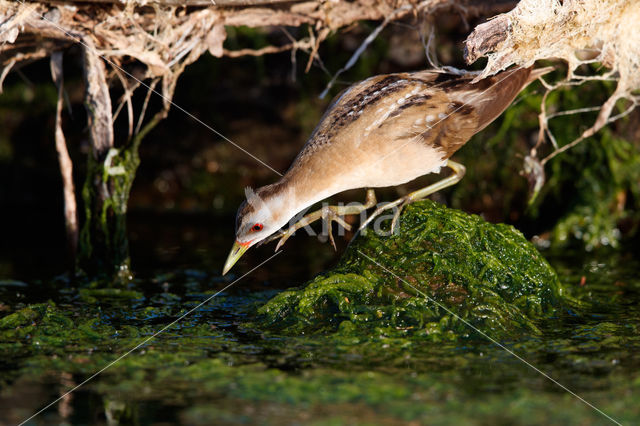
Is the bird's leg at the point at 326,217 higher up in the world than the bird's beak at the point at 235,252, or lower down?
higher up

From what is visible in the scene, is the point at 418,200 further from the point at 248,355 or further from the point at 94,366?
the point at 94,366

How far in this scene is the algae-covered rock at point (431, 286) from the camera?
4266mm

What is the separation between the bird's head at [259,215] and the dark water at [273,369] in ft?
1.66

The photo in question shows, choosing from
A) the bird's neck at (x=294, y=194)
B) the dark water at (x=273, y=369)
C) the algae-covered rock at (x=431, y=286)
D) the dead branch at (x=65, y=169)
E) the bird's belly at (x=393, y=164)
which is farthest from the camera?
the dead branch at (x=65, y=169)

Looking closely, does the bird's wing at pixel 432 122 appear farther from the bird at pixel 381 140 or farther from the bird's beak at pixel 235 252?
the bird's beak at pixel 235 252

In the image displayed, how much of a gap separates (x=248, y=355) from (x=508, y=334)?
4.81ft

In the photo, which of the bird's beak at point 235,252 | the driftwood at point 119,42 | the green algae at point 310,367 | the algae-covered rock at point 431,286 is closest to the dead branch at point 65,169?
the driftwood at point 119,42

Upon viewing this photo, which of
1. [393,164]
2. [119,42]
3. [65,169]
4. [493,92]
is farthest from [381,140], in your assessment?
[65,169]

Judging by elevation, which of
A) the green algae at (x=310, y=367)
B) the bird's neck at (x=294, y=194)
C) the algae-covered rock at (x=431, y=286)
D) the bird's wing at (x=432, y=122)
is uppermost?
the bird's wing at (x=432, y=122)

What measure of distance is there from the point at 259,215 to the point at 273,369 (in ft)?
4.26

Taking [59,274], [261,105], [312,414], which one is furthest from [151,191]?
[312,414]

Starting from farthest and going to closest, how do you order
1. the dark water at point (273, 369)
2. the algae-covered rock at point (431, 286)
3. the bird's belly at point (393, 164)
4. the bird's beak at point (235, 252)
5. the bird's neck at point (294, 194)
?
the bird's beak at point (235, 252), the bird's neck at point (294, 194), the bird's belly at point (393, 164), the algae-covered rock at point (431, 286), the dark water at point (273, 369)

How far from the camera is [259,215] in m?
4.66

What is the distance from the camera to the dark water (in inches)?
123
